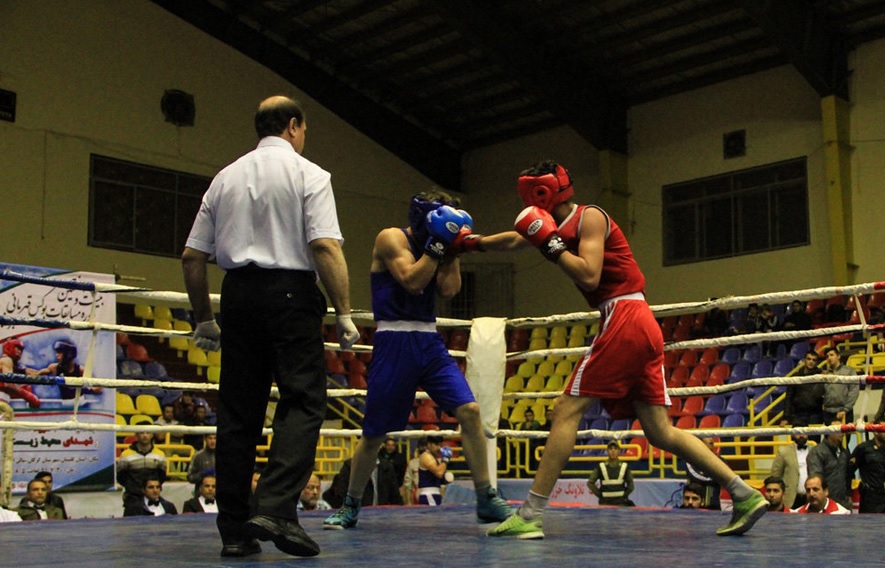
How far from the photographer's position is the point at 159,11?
39.1 feet

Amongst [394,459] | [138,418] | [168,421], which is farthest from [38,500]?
[138,418]

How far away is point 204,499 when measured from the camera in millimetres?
6270

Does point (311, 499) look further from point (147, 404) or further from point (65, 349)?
point (147, 404)

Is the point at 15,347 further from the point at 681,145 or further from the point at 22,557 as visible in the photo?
the point at 681,145

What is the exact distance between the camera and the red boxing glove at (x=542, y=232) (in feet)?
9.14

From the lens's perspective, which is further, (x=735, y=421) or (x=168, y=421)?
(x=735, y=421)

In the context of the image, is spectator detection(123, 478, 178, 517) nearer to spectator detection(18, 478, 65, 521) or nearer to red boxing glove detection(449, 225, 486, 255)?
spectator detection(18, 478, 65, 521)

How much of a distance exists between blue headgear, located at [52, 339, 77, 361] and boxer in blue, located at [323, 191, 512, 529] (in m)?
3.77

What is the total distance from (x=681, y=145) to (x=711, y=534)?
10167 millimetres

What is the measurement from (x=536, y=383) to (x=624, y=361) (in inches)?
376

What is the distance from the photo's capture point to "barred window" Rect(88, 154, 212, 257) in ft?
37.2

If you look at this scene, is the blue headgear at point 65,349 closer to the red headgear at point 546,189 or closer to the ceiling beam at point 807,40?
the red headgear at point 546,189

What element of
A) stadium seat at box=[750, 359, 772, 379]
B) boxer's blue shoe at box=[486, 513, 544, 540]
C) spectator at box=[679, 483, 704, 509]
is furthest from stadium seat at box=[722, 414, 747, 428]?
boxer's blue shoe at box=[486, 513, 544, 540]

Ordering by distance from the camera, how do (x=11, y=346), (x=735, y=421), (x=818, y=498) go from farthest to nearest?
(x=735, y=421), (x=11, y=346), (x=818, y=498)
